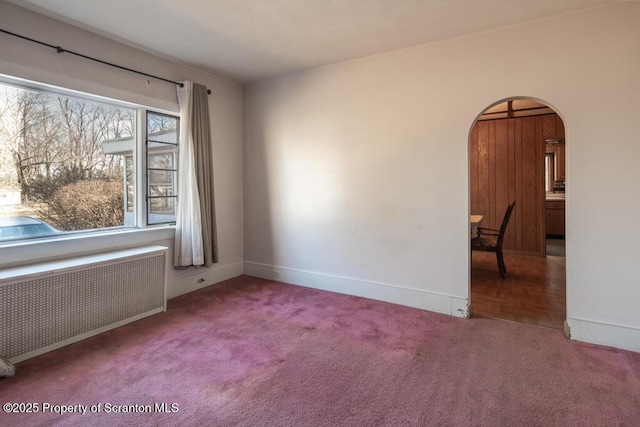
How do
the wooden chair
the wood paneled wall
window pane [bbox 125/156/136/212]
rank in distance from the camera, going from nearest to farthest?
window pane [bbox 125/156/136/212] → the wooden chair → the wood paneled wall

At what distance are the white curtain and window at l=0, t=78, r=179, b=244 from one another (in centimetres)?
17

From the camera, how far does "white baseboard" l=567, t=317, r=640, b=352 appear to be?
2451mm

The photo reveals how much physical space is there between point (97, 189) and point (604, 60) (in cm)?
452

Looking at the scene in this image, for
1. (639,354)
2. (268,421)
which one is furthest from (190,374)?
(639,354)

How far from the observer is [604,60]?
2.49 meters

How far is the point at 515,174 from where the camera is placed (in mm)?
5902

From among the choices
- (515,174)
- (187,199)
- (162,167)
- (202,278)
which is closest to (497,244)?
(515,174)

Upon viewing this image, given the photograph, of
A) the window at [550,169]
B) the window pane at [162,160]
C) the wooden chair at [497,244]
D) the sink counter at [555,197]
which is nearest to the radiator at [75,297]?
the window pane at [162,160]

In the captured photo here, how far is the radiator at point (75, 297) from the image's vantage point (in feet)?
7.47

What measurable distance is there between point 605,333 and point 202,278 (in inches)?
157

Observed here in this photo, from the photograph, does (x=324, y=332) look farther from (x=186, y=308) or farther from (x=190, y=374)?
(x=186, y=308)

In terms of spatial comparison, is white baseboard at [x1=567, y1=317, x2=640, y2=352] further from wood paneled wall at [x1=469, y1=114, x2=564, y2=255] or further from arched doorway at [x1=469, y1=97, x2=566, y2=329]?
wood paneled wall at [x1=469, y1=114, x2=564, y2=255]

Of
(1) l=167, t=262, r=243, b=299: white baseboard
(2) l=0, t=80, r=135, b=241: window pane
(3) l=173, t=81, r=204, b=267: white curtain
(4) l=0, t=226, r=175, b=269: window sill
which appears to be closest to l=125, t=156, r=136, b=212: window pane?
(2) l=0, t=80, r=135, b=241: window pane

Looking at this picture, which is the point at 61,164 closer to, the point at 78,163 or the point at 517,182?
the point at 78,163
